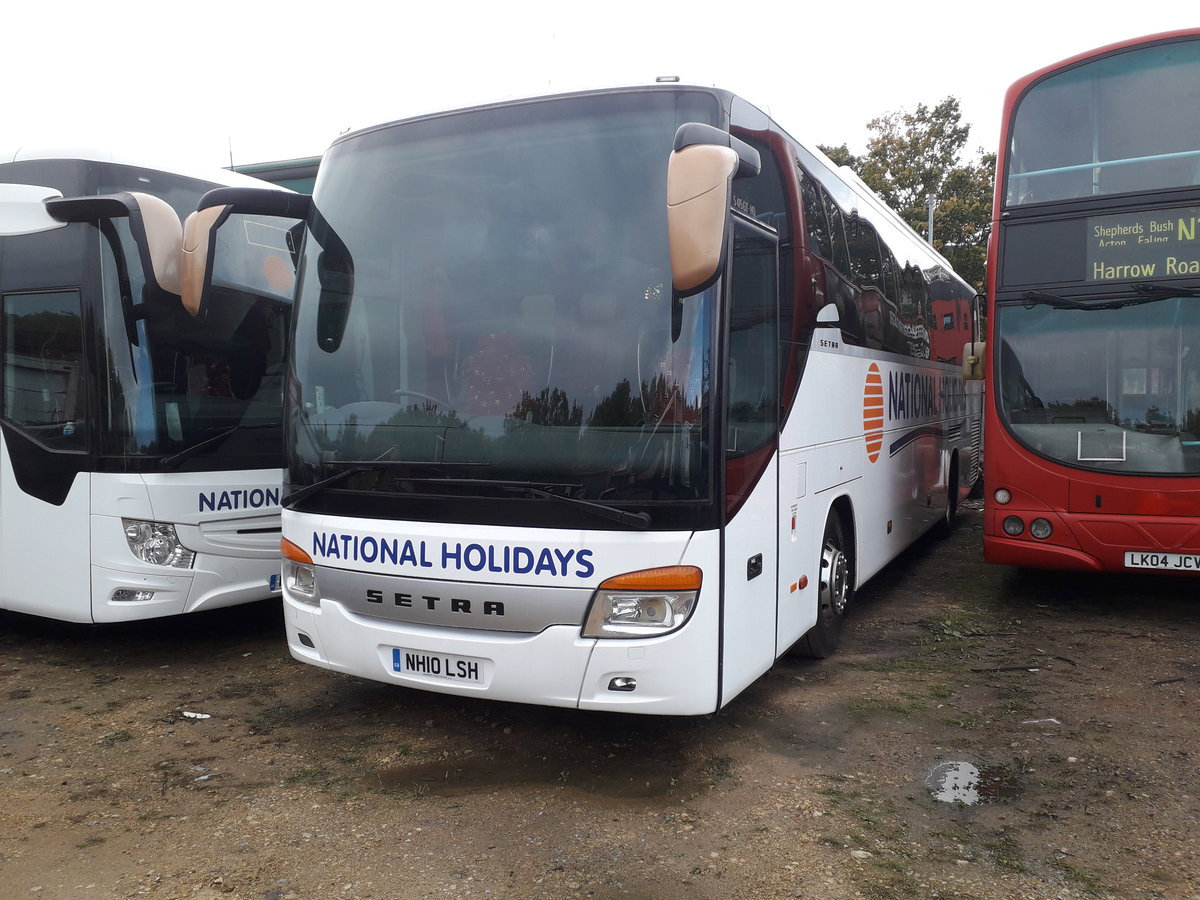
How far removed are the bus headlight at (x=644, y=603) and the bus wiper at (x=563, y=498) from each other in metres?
0.22

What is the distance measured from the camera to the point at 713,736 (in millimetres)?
4734

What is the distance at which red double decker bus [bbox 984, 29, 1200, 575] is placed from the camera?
6.64m

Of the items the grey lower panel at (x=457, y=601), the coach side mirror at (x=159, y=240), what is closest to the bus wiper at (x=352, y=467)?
the grey lower panel at (x=457, y=601)

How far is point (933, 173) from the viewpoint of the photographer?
2708cm

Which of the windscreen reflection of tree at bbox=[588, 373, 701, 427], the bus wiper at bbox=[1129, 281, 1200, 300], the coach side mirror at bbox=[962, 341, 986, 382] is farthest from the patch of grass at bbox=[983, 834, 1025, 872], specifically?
the coach side mirror at bbox=[962, 341, 986, 382]

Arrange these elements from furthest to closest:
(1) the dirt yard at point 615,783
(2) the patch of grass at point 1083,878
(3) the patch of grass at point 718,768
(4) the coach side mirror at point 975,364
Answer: (4) the coach side mirror at point 975,364 < (3) the patch of grass at point 718,768 < (1) the dirt yard at point 615,783 < (2) the patch of grass at point 1083,878

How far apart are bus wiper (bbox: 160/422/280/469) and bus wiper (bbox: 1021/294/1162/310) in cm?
561

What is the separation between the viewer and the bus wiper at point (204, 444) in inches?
231

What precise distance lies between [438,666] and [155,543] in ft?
8.74

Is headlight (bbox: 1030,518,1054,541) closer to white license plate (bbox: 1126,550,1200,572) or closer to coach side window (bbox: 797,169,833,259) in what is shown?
white license plate (bbox: 1126,550,1200,572)

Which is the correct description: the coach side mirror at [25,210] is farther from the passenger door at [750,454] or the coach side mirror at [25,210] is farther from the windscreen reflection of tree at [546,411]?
the passenger door at [750,454]

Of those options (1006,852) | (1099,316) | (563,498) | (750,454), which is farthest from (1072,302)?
(563,498)

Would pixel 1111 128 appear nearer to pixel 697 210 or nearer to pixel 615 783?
pixel 697 210

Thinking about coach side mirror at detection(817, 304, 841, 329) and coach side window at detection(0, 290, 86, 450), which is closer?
coach side mirror at detection(817, 304, 841, 329)
